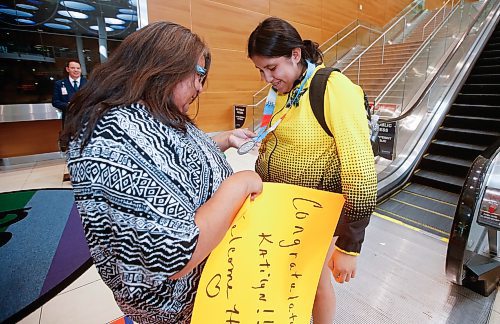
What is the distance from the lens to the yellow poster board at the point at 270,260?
67 cm

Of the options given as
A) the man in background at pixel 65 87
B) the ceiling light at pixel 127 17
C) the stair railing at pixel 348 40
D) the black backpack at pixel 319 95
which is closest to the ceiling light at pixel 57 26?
the ceiling light at pixel 127 17

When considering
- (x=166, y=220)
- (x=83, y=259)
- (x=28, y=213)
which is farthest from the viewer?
(x=28, y=213)

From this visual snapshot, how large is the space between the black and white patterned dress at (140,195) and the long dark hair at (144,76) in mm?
29

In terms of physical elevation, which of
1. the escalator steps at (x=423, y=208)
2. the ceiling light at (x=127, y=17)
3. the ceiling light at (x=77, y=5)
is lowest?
the escalator steps at (x=423, y=208)

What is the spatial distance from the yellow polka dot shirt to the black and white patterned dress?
463mm

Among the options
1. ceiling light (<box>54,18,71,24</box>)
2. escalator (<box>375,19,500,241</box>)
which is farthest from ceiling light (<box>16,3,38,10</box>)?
escalator (<box>375,19,500,241</box>)

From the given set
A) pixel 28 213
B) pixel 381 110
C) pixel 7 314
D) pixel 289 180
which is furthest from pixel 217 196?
pixel 381 110

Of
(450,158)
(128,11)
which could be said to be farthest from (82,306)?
(128,11)

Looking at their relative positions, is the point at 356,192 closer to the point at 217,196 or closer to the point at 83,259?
the point at 217,196

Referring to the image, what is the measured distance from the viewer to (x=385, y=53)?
8305 mm

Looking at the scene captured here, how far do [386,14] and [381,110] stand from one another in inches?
318

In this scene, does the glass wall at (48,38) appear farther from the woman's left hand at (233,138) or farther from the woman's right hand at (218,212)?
the woman's right hand at (218,212)

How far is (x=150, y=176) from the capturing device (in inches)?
20.0

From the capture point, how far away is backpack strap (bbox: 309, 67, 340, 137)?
91 centimetres
